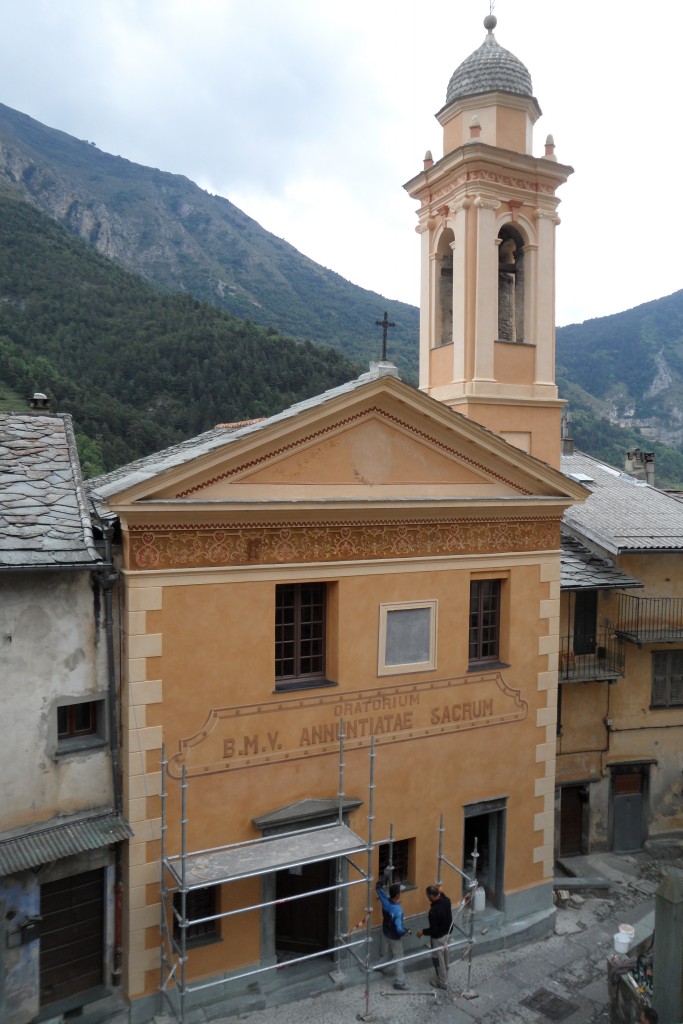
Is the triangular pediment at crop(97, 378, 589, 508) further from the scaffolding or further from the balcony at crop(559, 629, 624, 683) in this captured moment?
the balcony at crop(559, 629, 624, 683)

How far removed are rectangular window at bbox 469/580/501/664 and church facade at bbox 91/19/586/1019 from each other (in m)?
0.04

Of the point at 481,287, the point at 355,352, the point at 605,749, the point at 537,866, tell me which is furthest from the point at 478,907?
the point at 355,352

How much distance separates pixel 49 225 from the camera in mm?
78250

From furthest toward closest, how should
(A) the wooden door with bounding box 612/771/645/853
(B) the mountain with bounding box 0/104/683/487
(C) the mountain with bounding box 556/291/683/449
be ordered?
(C) the mountain with bounding box 556/291/683/449
(B) the mountain with bounding box 0/104/683/487
(A) the wooden door with bounding box 612/771/645/853

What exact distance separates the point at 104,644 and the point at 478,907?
910 cm

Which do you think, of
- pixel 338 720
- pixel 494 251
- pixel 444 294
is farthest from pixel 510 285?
pixel 338 720

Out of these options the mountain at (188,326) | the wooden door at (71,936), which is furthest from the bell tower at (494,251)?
the mountain at (188,326)

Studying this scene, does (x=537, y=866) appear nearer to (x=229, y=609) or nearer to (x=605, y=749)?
(x=605, y=749)

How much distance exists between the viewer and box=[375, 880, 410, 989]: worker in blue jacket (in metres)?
12.7

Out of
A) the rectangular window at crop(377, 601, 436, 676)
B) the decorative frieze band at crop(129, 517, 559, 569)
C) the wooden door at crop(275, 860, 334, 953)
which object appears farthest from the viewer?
the rectangular window at crop(377, 601, 436, 676)

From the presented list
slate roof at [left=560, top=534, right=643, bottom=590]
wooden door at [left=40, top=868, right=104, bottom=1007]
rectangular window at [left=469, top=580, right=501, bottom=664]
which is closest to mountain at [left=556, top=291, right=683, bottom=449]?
slate roof at [left=560, top=534, right=643, bottom=590]

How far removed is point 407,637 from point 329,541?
7.94ft

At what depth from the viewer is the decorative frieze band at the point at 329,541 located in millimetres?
11352

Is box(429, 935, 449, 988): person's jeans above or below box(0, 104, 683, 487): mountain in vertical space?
below
